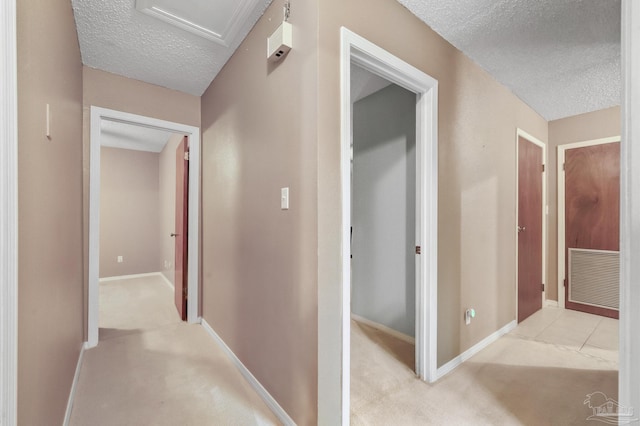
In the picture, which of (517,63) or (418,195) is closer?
(418,195)

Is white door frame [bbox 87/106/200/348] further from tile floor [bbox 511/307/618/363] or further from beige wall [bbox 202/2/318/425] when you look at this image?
tile floor [bbox 511/307/618/363]

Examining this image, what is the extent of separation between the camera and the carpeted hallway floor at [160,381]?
1.55 metres

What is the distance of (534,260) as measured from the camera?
10.4 ft

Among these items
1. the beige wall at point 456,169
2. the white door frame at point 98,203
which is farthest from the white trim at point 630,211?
the white door frame at point 98,203

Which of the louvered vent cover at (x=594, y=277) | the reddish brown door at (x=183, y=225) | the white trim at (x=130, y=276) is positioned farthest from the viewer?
the white trim at (x=130, y=276)

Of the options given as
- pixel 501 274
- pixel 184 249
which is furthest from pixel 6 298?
pixel 501 274

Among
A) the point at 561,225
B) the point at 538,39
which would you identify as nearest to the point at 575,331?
the point at 561,225

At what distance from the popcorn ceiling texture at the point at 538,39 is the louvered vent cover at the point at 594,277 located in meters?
1.73

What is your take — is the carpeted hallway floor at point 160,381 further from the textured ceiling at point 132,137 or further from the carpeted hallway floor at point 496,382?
the textured ceiling at point 132,137

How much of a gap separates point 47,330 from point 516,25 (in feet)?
9.75

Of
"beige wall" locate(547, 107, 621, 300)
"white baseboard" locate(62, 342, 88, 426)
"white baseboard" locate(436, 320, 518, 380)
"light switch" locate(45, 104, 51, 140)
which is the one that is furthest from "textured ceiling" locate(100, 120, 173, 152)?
"beige wall" locate(547, 107, 621, 300)

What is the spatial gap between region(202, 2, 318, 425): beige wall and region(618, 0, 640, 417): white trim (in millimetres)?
1014

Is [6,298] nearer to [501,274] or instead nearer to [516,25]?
[516,25]

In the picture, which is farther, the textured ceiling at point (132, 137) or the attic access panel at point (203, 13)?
the textured ceiling at point (132, 137)
